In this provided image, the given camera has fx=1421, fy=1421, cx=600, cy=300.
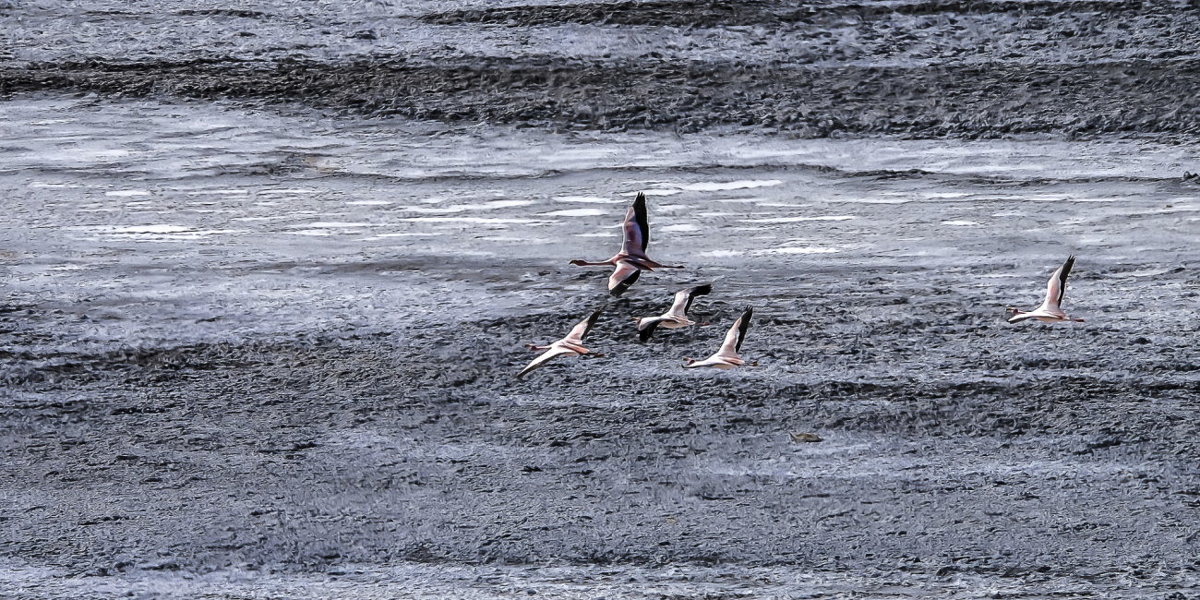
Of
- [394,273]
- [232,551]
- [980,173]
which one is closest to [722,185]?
[980,173]

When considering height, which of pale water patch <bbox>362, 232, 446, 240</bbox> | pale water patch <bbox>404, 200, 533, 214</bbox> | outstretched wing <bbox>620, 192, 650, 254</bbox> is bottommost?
pale water patch <bbox>362, 232, 446, 240</bbox>

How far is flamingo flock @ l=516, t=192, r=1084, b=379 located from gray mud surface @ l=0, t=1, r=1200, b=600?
0.08m

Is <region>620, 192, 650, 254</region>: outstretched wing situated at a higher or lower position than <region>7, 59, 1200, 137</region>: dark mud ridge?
lower

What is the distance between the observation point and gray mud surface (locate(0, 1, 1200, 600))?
4.53 meters

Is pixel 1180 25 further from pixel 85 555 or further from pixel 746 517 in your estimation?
pixel 85 555

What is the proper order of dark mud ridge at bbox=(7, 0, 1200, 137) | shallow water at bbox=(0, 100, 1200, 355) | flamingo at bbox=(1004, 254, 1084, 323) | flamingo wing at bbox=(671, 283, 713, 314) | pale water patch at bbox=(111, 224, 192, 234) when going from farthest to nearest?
dark mud ridge at bbox=(7, 0, 1200, 137) → pale water patch at bbox=(111, 224, 192, 234) → shallow water at bbox=(0, 100, 1200, 355) → flamingo wing at bbox=(671, 283, 713, 314) → flamingo at bbox=(1004, 254, 1084, 323)

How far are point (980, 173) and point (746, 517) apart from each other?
3567mm

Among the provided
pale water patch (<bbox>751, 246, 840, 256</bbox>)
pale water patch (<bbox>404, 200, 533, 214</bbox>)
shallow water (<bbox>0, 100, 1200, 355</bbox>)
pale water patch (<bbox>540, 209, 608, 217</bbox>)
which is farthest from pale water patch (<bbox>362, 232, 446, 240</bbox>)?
pale water patch (<bbox>751, 246, 840, 256</bbox>)

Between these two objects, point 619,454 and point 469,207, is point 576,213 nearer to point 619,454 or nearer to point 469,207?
point 469,207

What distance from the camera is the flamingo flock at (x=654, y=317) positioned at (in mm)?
5586

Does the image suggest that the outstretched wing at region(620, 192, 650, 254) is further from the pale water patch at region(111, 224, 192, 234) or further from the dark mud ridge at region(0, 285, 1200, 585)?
the pale water patch at region(111, 224, 192, 234)


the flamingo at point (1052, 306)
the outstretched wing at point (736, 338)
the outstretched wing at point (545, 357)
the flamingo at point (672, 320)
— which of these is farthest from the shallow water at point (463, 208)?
the outstretched wing at point (736, 338)

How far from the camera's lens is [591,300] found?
20.3 ft

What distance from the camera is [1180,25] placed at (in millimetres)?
8922
